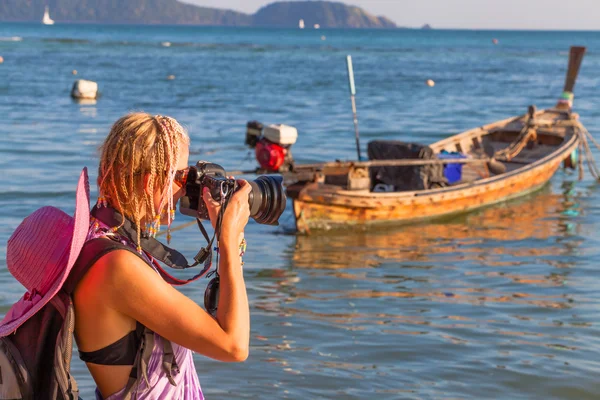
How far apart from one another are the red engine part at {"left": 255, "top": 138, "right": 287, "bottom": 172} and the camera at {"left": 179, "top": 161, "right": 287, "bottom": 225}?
6579 millimetres

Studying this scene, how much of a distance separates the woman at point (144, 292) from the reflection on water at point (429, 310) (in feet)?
10.7

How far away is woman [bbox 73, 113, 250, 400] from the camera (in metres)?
2.05

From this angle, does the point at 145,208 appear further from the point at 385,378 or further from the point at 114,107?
the point at 114,107

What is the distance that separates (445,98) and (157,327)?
29445mm

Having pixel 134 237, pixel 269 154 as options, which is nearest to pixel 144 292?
pixel 134 237

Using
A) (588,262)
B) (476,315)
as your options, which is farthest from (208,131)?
(476,315)

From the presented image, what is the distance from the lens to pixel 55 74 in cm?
3616

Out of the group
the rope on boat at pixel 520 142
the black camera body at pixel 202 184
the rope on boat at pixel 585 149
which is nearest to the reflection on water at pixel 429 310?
the rope on boat at pixel 520 142

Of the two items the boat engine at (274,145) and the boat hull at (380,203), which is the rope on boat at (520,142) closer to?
the boat hull at (380,203)

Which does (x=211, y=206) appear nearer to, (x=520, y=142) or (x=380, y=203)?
(x=380, y=203)

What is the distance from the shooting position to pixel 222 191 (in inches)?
88.9

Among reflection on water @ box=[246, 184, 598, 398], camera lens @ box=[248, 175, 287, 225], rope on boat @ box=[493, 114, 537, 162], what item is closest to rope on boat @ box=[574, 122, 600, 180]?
rope on boat @ box=[493, 114, 537, 162]

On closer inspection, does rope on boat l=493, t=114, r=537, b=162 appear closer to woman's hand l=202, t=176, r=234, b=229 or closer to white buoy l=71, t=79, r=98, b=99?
woman's hand l=202, t=176, r=234, b=229

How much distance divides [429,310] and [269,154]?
9.43ft
